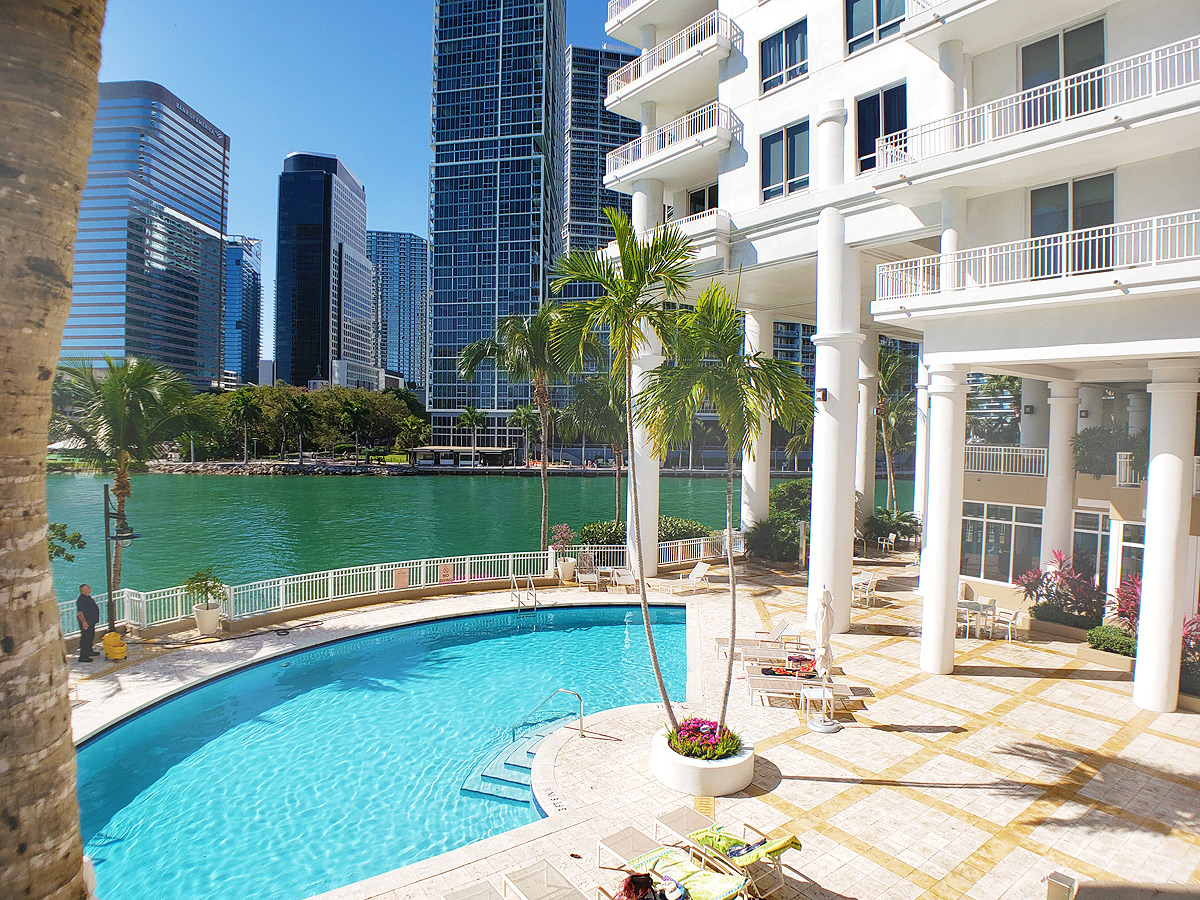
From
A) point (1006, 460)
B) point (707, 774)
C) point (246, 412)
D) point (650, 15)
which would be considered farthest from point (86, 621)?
point (246, 412)

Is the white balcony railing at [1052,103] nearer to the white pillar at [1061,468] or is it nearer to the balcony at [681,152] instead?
the balcony at [681,152]

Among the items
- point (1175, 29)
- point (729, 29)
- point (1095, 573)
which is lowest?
point (1095, 573)

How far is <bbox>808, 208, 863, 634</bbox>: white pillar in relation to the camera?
46.4ft

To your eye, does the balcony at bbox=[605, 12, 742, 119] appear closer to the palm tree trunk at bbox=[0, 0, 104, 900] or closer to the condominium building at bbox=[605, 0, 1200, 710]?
the condominium building at bbox=[605, 0, 1200, 710]

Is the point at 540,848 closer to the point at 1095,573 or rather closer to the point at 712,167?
the point at 1095,573

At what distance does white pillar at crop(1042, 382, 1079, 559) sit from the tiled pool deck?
4021 mm

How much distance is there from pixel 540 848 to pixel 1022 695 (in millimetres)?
8903

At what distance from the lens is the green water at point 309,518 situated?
3133cm

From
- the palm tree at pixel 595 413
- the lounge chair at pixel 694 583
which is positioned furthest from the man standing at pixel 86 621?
the palm tree at pixel 595 413

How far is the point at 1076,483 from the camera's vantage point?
53.1ft

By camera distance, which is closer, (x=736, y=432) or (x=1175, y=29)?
(x=736, y=432)

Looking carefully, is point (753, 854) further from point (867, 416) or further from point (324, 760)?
point (867, 416)

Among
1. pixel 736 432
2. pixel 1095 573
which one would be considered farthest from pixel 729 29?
pixel 1095 573

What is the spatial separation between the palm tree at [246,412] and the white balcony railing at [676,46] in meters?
80.4
